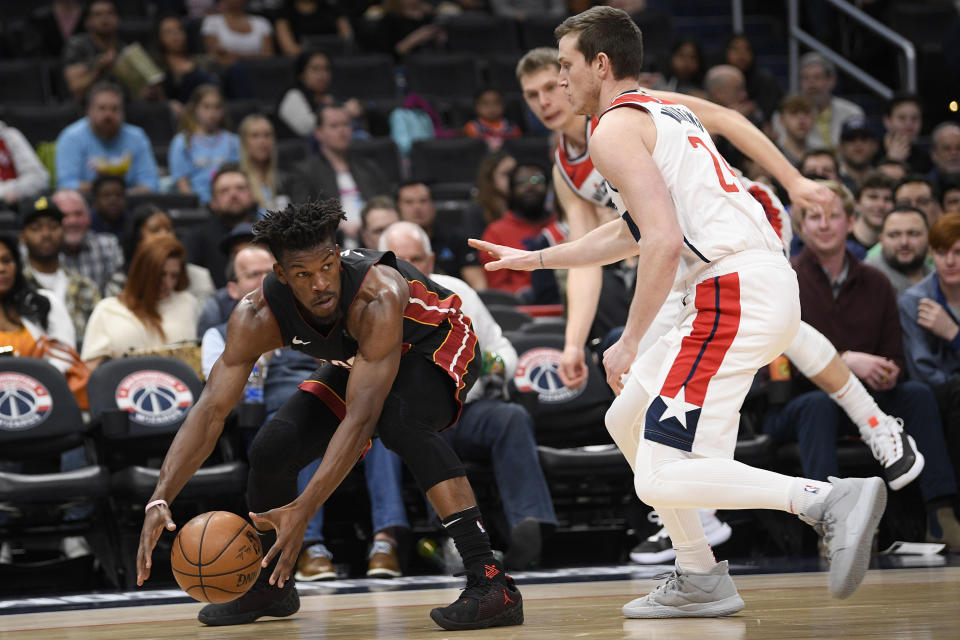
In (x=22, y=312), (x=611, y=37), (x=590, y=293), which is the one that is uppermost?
(x=611, y=37)

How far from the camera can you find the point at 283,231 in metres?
3.65

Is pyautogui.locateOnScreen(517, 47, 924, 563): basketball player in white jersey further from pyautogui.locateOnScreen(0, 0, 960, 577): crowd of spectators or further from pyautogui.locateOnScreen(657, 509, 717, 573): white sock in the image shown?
pyautogui.locateOnScreen(657, 509, 717, 573): white sock

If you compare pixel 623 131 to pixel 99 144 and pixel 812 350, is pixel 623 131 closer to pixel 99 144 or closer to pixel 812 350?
pixel 812 350

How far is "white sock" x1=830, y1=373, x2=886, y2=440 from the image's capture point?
550cm

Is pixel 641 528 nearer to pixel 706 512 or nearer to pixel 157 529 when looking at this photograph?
pixel 706 512

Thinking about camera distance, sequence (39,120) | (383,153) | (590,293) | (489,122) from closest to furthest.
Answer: (590,293) → (39,120) → (383,153) → (489,122)

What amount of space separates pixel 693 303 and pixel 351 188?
5420 mm

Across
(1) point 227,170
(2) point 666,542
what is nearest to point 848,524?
(2) point 666,542

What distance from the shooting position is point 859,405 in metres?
5.52

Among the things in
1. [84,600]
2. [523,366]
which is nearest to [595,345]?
[523,366]

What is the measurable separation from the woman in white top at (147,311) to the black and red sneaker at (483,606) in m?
3.18

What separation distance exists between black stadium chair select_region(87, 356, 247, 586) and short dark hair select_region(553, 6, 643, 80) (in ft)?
9.59

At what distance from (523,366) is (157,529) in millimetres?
3057

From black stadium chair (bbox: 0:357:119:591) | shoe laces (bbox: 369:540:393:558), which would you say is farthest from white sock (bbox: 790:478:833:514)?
black stadium chair (bbox: 0:357:119:591)
